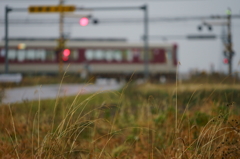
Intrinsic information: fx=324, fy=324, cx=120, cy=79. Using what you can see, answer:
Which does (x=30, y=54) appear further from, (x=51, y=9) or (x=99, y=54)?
A: (x=51, y=9)

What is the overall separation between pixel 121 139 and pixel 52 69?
22313 mm

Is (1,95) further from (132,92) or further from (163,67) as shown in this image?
(163,67)

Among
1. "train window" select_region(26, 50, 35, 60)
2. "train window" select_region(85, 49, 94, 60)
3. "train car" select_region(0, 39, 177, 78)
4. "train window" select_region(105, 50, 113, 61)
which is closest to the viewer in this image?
"train car" select_region(0, 39, 177, 78)

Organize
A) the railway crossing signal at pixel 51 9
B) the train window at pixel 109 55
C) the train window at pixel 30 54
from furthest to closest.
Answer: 1. the train window at pixel 109 55
2. the train window at pixel 30 54
3. the railway crossing signal at pixel 51 9

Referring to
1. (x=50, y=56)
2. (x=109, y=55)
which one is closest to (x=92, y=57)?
(x=109, y=55)

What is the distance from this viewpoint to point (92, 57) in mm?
26719

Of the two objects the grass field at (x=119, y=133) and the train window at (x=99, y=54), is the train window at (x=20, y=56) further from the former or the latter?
the grass field at (x=119, y=133)

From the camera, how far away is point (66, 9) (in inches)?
644

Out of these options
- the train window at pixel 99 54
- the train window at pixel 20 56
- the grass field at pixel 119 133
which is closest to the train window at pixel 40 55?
the train window at pixel 20 56

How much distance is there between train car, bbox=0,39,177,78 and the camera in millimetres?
26156

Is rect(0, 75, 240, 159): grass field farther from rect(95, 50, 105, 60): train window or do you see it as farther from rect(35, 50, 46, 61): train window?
rect(35, 50, 46, 61): train window

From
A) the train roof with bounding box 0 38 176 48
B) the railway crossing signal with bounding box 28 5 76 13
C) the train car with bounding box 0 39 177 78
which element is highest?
the railway crossing signal with bounding box 28 5 76 13

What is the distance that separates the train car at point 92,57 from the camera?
26.2 m

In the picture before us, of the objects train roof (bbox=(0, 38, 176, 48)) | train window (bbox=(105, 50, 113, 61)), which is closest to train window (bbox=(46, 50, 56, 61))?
train roof (bbox=(0, 38, 176, 48))
